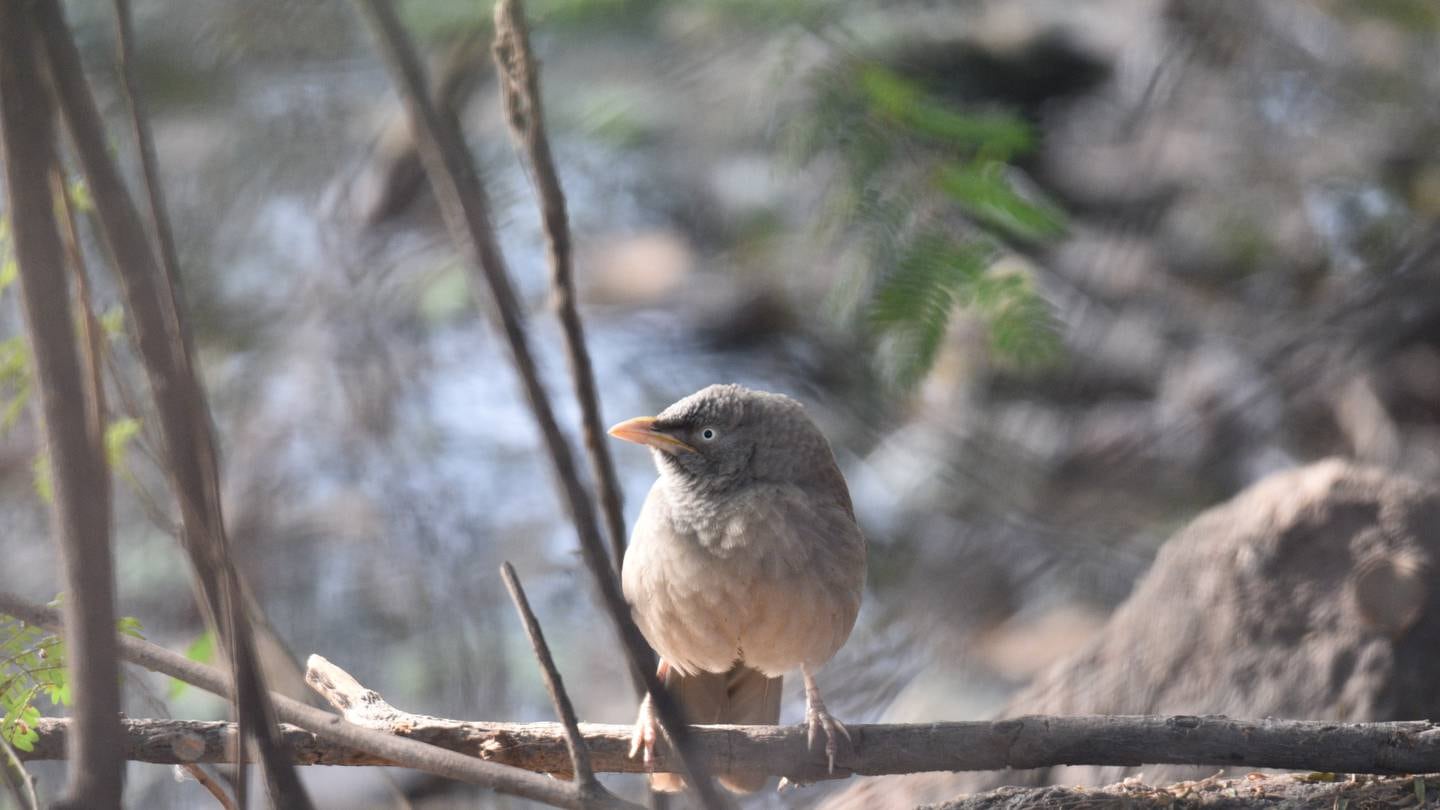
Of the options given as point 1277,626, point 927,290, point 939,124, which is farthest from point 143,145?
point 1277,626

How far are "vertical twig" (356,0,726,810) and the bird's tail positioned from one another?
7.26 ft

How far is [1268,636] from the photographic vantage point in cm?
419

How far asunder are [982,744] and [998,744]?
0.11 ft

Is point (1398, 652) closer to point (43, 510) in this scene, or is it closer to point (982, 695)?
point (982, 695)

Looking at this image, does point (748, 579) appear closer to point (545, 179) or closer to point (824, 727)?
point (824, 727)

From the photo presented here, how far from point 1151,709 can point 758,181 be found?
446 cm

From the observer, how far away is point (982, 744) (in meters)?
2.71

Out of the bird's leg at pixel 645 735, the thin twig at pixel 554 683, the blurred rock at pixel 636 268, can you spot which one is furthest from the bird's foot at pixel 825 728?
the blurred rock at pixel 636 268

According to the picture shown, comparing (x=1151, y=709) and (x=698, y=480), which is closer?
(x=698, y=480)

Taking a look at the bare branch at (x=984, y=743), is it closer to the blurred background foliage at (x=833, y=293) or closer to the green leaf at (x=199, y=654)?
the green leaf at (x=199, y=654)

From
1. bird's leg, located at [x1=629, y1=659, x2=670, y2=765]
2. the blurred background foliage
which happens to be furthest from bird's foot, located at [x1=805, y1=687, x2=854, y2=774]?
the blurred background foliage

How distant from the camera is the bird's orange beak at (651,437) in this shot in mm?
3580

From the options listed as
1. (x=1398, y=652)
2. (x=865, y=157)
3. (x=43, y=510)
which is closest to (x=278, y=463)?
(x=43, y=510)

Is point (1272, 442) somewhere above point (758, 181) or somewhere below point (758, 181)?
below
